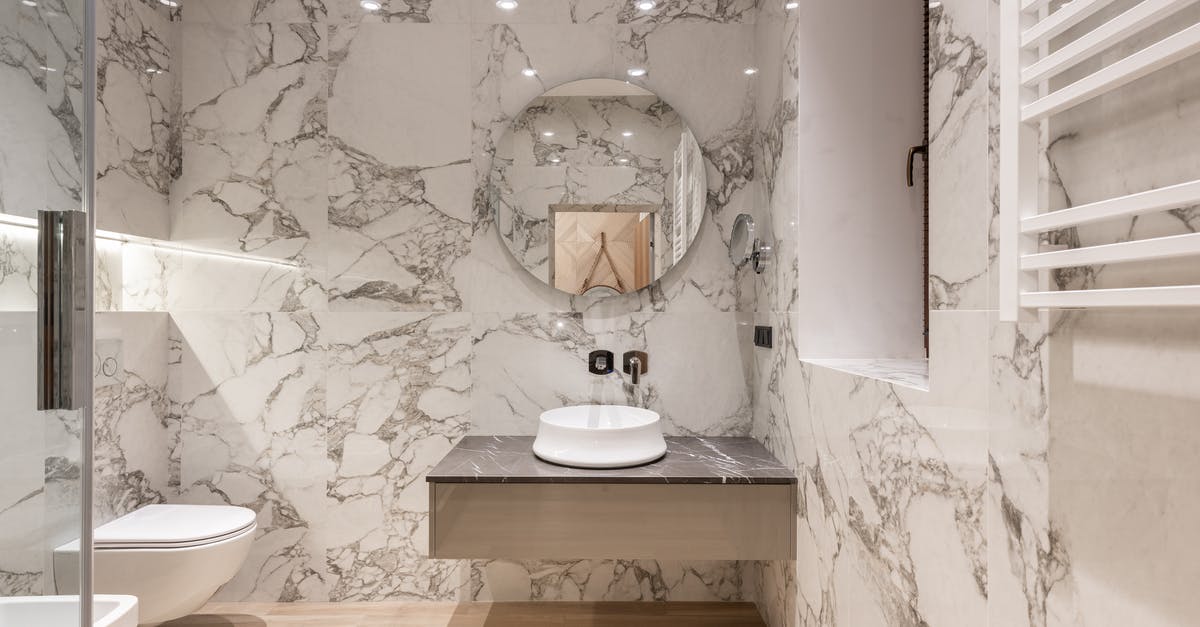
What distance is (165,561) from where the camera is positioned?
1.81m

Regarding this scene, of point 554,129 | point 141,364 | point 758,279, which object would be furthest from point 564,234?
point 141,364

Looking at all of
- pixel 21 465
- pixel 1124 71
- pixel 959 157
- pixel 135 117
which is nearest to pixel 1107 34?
pixel 1124 71

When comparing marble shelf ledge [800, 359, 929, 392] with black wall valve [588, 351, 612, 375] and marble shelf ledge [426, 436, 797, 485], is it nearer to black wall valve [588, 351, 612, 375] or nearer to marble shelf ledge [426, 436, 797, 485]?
marble shelf ledge [426, 436, 797, 485]

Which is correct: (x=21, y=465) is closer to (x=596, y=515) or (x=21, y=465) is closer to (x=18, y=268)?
(x=18, y=268)

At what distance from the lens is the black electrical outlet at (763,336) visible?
82.6 inches

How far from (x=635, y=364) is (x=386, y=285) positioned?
3.41 ft

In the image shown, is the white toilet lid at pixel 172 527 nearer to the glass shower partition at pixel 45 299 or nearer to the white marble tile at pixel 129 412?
the white marble tile at pixel 129 412

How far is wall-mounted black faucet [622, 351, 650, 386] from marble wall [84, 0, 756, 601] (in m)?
0.06

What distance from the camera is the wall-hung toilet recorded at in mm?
1778

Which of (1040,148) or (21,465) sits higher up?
(1040,148)

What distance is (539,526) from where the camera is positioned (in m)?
1.79

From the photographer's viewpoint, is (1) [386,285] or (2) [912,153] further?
(1) [386,285]

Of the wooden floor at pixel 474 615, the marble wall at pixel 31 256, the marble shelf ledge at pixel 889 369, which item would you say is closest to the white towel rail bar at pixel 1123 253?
the marble shelf ledge at pixel 889 369

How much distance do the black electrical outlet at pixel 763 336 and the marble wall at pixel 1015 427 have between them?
0.48m
